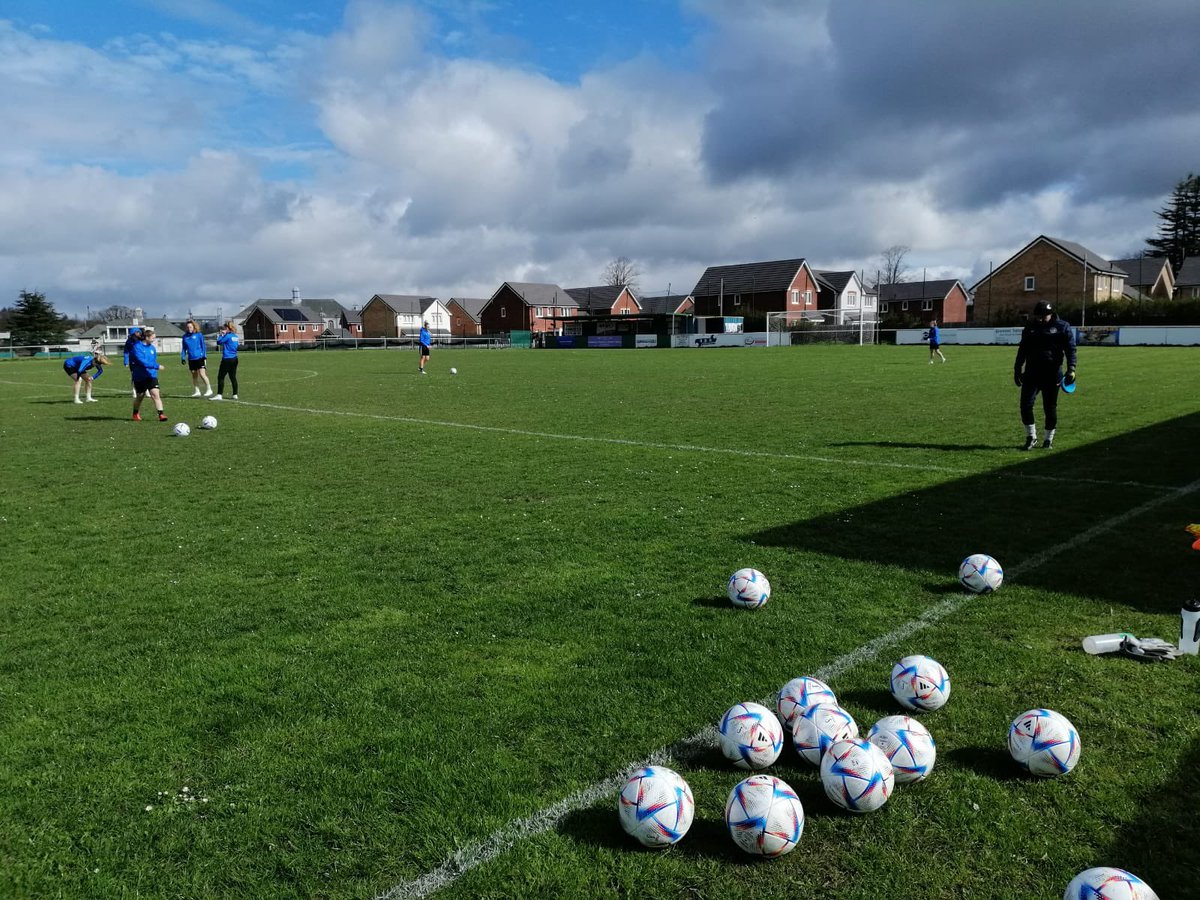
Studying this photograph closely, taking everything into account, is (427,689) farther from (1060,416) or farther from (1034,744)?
(1060,416)

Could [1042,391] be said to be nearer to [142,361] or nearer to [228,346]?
[142,361]

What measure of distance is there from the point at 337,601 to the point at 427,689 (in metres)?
1.80

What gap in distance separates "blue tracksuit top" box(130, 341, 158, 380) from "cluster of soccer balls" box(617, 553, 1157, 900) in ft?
54.1

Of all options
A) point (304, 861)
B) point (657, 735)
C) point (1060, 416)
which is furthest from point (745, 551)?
point (1060, 416)

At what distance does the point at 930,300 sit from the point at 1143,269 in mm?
21948

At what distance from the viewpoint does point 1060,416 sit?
51.9 feet

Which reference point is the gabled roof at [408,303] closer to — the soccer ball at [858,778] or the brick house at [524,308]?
the brick house at [524,308]

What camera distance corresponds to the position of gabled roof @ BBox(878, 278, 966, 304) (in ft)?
307

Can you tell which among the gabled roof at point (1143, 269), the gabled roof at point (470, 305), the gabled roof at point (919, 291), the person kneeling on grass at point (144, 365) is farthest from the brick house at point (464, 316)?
the person kneeling on grass at point (144, 365)

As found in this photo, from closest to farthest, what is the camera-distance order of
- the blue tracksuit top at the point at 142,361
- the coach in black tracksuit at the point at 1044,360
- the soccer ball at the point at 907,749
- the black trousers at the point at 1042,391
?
the soccer ball at the point at 907,749 < the coach in black tracksuit at the point at 1044,360 < the black trousers at the point at 1042,391 < the blue tracksuit top at the point at 142,361

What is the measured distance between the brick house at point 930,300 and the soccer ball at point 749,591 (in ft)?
301

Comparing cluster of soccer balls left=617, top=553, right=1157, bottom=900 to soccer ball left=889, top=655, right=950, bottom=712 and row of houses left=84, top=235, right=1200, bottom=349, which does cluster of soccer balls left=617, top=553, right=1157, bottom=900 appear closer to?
soccer ball left=889, top=655, right=950, bottom=712

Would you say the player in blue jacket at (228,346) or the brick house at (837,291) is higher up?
the brick house at (837,291)

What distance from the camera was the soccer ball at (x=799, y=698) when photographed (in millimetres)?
3957
